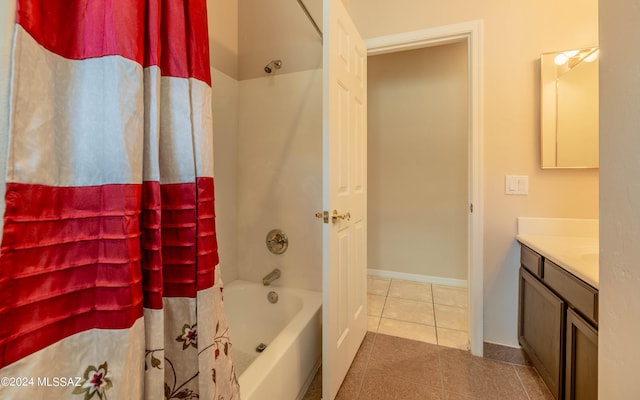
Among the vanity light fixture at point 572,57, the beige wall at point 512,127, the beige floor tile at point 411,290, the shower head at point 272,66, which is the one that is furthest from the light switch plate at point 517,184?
the shower head at point 272,66

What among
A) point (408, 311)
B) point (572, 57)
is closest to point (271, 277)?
point (408, 311)

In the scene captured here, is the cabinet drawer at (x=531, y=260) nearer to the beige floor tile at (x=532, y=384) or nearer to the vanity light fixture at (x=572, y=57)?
the beige floor tile at (x=532, y=384)

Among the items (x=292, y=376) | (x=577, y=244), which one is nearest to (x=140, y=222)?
(x=292, y=376)

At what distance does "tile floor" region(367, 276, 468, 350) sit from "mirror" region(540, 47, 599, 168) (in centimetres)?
137

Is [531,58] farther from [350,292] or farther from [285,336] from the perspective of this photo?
[285,336]

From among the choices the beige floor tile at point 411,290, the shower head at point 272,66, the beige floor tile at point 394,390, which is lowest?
the beige floor tile at point 394,390

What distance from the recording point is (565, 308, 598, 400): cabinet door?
0.96 metres

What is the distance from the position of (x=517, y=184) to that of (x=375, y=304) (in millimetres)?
1562

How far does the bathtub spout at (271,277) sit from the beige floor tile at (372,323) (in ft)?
2.84

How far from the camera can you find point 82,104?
19.4 inches

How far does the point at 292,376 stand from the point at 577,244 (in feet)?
5.61

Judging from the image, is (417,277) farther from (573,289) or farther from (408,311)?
(573,289)

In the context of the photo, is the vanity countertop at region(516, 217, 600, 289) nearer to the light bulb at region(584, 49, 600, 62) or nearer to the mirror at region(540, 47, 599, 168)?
the mirror at region(540, 47, 599, 168)

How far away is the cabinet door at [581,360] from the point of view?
0.96 m
